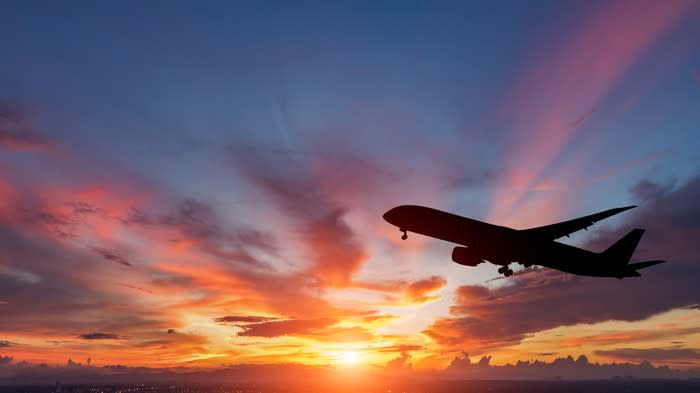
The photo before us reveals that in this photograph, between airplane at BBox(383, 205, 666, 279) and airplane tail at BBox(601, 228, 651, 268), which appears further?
airplane tail at BBox(601, 228, 651, 268)

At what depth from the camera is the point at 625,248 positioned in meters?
78.7

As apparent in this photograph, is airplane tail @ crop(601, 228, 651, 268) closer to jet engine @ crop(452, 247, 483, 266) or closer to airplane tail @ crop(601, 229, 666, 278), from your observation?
airplane tail @ crop(601, 229, 666, 278)

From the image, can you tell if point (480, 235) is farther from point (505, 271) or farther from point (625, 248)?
point (625, 248)

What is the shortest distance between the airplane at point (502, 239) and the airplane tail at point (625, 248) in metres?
5.47

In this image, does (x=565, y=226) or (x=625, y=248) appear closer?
(x=565, y=226)

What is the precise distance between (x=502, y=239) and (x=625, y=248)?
108ft

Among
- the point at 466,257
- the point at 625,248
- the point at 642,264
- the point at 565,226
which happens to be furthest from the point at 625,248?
the point at 466,257

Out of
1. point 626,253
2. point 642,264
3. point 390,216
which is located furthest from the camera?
point 626,253

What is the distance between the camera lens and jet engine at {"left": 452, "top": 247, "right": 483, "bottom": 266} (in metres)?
62.6

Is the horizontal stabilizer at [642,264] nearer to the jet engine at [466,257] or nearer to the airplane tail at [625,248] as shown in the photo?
the airplane tail at [625,248]

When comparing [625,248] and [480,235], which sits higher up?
[625,248]

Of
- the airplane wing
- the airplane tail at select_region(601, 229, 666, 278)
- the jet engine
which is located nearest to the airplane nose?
the jet engine

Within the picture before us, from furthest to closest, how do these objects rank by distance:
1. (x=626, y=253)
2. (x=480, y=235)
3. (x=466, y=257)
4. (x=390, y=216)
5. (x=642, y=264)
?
(x=626, y=253)
(x=642, y=264)
(x=466, y=257)
(x=480, y=235)
(x=390, y=216)

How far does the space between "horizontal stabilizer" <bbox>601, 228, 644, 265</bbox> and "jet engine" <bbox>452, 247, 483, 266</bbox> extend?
28.5 metres
